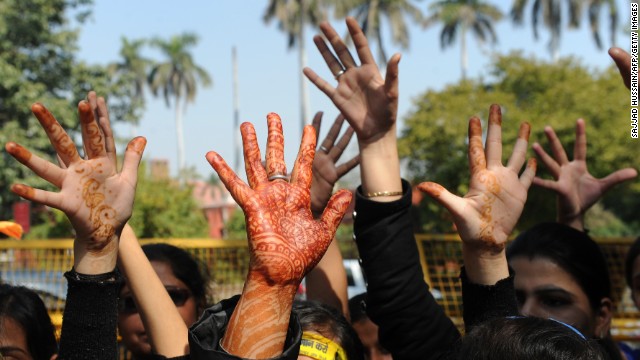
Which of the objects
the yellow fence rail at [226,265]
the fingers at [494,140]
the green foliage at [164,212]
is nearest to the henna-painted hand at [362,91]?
the fingers at [494,140]

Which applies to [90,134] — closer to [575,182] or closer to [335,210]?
[335,210]

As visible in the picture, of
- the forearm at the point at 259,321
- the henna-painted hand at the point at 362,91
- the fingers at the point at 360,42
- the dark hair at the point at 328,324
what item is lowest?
the dark hair at the point at 328,324

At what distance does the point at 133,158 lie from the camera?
6.46 feet

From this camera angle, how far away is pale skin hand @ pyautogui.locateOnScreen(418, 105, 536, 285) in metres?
2.14

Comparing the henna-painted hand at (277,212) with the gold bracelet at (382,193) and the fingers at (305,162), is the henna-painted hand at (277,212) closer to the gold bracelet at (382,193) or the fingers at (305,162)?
the fingers at (305,162)

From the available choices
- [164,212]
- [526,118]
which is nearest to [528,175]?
[164,212]

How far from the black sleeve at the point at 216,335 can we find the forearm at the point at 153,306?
1.45 feet

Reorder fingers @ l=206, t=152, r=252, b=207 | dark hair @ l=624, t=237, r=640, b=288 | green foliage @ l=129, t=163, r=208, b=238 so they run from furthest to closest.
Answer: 1. green foliage @ l=129, t=163, r=208, b=238
2. dark hair @ l=624, t=237, r=640, b=288
3. fingers @ l=206, t=152, r=252, b=207

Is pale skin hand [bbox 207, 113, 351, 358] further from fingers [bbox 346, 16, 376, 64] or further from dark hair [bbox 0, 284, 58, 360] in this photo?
dark hair [bbox 0, 284, 58, 360]

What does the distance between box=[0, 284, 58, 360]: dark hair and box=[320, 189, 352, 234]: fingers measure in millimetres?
1286

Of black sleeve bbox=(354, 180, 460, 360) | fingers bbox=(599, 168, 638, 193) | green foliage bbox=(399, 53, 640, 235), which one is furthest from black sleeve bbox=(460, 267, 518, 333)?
green foliage bbox=(399, 53, 640, 235)

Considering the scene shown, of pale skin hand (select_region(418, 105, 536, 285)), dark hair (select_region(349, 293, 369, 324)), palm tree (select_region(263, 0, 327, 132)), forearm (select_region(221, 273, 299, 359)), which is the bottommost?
dark hair (select_region(349, 293, 369, 324))

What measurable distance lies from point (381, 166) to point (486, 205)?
36 cm

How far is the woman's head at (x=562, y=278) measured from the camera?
2725 millimetres
